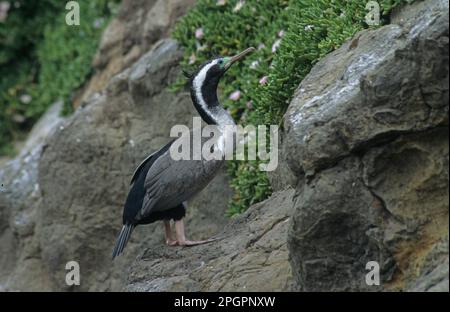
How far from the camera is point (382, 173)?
623 cm

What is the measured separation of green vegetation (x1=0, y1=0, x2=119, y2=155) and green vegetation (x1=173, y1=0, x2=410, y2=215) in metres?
2.98

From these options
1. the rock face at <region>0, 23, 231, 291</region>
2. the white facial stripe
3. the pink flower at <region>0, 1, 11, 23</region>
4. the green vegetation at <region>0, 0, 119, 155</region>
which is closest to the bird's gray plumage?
the white facial stripe

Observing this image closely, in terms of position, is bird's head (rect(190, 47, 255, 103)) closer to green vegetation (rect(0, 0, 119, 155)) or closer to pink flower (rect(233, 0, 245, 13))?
pink flower (rect(233, 0, 245, 13))

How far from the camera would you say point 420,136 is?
616 cm

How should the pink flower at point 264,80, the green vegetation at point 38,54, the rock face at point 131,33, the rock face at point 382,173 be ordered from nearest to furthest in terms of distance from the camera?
the rock face at point 382,173 < the pink flower at point 264,80 < the rock face at point 131,33 < the green vegetation at point 38,54

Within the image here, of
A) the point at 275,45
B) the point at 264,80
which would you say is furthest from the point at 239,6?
the point at 264,80

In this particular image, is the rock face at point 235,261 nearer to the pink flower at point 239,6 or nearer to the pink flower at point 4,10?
the pink flower at point 239,6

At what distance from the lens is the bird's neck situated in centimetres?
858

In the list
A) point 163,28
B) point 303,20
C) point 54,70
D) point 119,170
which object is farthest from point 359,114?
point 54,70

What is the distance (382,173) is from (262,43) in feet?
13.8

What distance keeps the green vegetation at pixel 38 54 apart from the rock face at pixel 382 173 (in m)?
7.53

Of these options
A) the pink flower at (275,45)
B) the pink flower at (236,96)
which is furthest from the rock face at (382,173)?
the pink flower at (236,96)

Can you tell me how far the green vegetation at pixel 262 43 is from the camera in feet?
28.9

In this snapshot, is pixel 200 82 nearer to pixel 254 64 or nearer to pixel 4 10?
pixel 254 64
